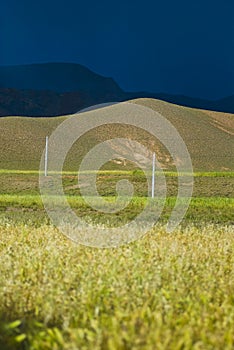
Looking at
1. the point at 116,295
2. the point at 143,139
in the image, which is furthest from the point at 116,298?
the point at 143,139

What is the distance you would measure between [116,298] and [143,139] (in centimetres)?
7207

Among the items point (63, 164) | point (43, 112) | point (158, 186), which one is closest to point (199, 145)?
point (63, 164)

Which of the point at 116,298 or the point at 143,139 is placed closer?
the point at 116,298

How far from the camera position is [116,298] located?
4473 mm

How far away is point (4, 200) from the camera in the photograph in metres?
23.8

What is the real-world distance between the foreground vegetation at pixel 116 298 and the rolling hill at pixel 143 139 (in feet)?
173

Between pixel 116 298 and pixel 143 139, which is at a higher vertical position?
pixel 143 139

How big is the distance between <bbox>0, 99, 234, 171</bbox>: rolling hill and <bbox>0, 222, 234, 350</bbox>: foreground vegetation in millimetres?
52824

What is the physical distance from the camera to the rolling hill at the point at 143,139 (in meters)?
65.9

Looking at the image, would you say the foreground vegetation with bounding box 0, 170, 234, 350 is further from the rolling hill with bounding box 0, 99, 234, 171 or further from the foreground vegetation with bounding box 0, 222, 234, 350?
the rolling hill with bounding box 0, 99, 234, 171

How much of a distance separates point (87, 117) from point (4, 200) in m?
57.9

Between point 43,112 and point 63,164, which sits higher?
point 43,112

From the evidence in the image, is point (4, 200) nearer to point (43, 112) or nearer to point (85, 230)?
point (85, 230)

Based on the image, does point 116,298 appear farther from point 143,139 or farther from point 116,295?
point 143,139
